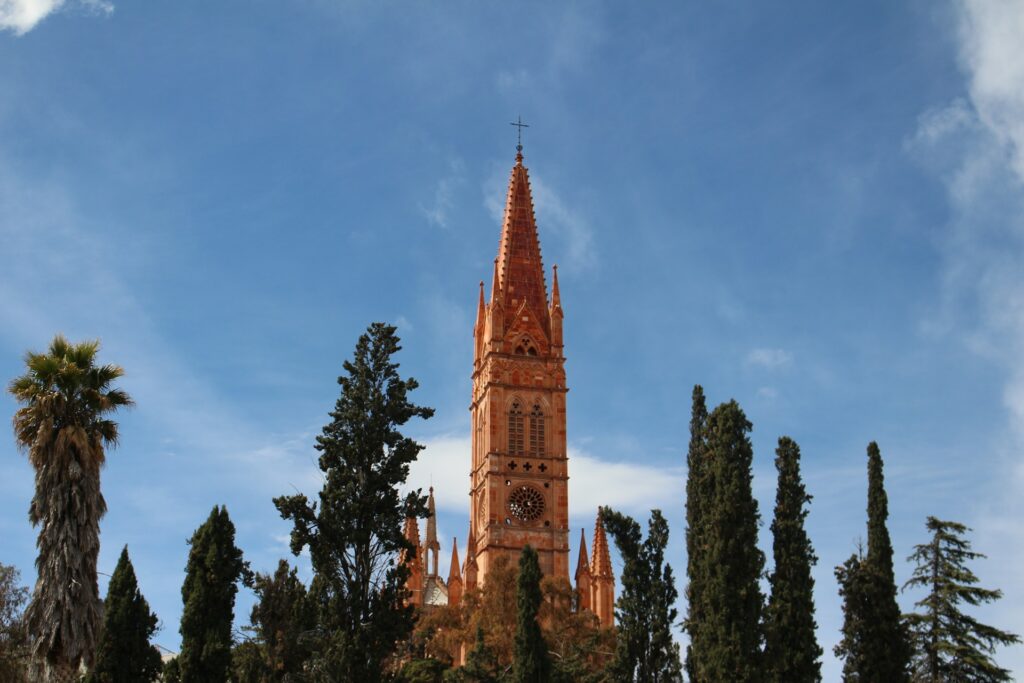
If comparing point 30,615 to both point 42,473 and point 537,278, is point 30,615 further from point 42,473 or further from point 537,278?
point 537,278

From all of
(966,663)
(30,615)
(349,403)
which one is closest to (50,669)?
(30,615)

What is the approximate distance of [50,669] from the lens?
29219 mm

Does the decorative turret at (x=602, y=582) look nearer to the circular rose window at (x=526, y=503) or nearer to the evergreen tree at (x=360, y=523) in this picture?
the circular rose window at (x=526, y=503)

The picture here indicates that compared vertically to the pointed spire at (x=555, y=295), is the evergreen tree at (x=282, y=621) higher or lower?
lower

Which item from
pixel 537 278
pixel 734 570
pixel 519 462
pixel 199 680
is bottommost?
pixel 199 680

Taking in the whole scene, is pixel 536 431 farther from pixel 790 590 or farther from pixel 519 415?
pixel 790 590

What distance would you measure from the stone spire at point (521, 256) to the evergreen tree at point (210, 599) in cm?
5040

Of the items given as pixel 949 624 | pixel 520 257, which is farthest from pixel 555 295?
pixel 949 624

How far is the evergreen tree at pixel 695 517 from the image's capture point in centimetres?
3919

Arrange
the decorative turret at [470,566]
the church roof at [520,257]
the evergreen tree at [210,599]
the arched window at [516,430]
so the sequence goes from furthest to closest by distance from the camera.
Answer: the church roof at [520,257], the arched window at [516,430], the decorative turret at [470,566], the evergreen tree at [210,599]

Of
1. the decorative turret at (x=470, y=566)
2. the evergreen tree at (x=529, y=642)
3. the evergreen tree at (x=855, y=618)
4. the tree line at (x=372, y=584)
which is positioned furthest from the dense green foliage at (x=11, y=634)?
the decorative turret at (x=470, y=566)

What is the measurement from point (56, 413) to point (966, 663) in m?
33.3

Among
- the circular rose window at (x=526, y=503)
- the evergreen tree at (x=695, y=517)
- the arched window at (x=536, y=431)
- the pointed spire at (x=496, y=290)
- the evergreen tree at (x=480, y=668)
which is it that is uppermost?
the pointed spire at (x=496, y=290)

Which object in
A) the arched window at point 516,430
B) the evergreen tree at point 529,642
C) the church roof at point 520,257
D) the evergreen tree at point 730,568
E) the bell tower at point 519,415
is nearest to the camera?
the evergreen tree at point 730,568
